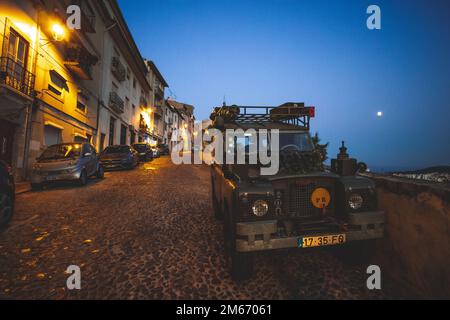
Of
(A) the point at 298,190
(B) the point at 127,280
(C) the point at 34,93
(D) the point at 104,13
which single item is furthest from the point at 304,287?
(D) the point at 104,13

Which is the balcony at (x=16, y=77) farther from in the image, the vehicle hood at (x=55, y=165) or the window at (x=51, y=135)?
the vehicle hood at (x=55, y=165)

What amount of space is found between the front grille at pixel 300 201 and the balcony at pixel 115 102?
2126 centimetres

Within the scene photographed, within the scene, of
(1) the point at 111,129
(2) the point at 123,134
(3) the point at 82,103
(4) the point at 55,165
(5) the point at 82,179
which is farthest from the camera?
(2) the point at 123,134

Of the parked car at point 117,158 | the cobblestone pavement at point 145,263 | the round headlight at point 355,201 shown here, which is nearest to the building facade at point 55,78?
the parked car at point 117,158

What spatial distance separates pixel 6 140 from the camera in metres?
8.98

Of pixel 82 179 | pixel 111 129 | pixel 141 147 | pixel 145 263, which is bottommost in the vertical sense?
pixel 145 263

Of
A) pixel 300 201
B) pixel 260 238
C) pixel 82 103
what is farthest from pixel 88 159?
pixel 300 201

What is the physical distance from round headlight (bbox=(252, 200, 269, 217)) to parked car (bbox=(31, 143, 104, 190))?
840 cm

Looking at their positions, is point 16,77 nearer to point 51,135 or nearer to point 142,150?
point 51,135

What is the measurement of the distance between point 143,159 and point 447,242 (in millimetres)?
20055

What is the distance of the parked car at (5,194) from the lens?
3.90 metres

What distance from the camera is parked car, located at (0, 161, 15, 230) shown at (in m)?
3.90

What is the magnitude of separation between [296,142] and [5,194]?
568 centimetres

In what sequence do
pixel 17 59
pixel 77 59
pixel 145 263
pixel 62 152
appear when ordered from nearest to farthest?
1. pixel 145 263
2. pixel 62 152
3. pixel 17 59
4. pixel 77 59
